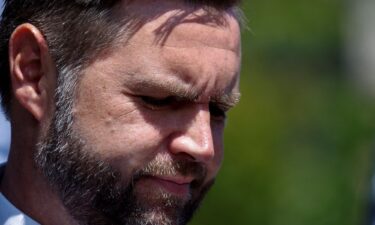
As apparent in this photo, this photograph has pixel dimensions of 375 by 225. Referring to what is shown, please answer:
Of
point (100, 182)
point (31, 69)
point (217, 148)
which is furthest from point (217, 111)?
point (31, 69)

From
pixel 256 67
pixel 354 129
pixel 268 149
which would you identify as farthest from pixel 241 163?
pixel 256 67

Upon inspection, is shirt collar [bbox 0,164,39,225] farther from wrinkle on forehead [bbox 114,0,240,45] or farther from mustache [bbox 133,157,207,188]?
wrinkle on forehead [bbox 114,0,240,45]

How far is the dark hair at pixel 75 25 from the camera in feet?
9.03

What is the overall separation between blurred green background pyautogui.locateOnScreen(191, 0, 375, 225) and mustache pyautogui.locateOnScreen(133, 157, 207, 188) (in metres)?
3.16

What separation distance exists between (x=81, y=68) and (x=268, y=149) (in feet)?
16.7

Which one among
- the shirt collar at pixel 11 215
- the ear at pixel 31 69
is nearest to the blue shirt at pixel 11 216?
the shirt collar at pixel 11 215

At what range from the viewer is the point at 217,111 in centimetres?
284

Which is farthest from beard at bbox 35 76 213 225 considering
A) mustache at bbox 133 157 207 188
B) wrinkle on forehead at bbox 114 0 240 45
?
wrinkle on forehead at bbox 114 0 240 45

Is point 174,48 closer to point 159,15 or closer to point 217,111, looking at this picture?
point 159,15

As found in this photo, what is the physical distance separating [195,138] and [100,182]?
22 cm

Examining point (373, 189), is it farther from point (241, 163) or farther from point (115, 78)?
point (241, 163)

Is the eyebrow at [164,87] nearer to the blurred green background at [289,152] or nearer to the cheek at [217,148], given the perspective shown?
the cheek at [217,148]

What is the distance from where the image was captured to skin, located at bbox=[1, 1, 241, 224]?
107 inches

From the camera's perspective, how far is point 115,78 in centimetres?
273
